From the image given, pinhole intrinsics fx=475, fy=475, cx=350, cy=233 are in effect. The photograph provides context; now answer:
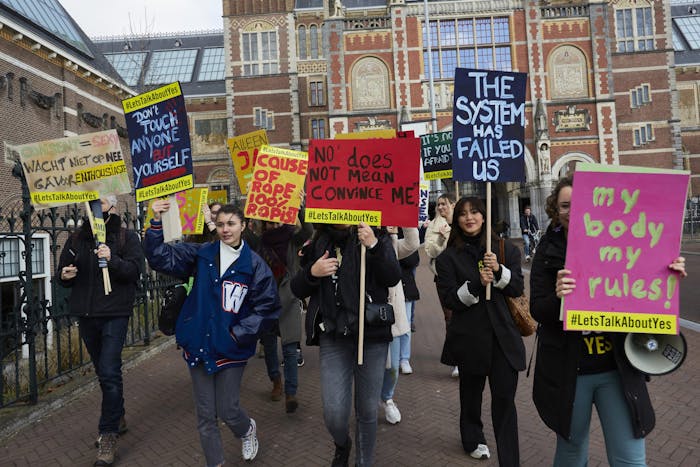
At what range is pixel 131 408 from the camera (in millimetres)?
4914

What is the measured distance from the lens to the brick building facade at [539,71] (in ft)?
90.7

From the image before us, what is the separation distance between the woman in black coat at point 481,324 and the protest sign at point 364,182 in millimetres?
452

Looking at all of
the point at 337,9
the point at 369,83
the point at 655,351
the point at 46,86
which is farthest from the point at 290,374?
the point at 337,9

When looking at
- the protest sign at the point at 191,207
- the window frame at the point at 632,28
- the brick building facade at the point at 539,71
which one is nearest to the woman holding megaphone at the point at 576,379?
the protest sign at the point at 191,207

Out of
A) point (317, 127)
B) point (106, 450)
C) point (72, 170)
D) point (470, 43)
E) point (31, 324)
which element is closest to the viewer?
point (106, 450)

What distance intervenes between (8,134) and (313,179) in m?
13.4

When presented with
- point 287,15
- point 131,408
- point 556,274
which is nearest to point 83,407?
point 131,408

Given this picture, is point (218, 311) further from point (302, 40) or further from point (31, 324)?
point (302, 40)

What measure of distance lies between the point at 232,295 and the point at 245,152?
159 inches

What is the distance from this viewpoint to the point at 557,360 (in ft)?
7.97

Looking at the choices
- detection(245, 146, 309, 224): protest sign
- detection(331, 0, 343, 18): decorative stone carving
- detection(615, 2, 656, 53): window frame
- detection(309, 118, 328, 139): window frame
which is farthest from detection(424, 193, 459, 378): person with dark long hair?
detection(615, 2, 656, 53): window frame

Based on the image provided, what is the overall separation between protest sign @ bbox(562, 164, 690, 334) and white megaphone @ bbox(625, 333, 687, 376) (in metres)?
0.10

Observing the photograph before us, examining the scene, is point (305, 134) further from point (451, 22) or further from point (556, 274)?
point (556, 274)

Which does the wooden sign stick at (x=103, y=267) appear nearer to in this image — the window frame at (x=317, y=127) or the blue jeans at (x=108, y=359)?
the blue jeans at (x=108, y=359)
